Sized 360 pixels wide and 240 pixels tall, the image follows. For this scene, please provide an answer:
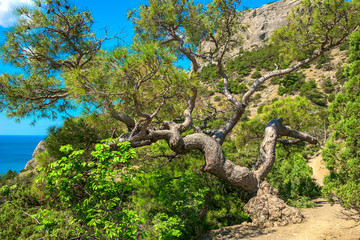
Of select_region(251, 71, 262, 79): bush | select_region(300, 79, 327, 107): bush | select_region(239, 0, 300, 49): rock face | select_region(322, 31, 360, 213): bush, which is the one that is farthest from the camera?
select_region(239, 0, 300, 49): rock face

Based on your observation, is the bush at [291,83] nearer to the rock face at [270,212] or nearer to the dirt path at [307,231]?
the dirt path at [307,231]

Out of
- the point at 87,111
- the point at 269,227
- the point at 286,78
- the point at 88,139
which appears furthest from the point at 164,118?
the point at 286,78

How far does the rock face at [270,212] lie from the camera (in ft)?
15.8

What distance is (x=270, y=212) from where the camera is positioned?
4898mm

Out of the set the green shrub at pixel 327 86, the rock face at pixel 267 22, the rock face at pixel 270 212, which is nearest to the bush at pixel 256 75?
the green shrub at pixel 327 86

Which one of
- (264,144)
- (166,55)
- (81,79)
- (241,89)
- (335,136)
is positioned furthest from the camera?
(241,89)

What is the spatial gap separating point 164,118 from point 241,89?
92.1ft

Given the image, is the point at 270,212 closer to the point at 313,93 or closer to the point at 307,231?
the point at 307,231

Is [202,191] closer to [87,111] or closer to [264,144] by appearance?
[264,144]

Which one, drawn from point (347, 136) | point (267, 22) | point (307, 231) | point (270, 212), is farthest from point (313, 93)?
point (267, 22)

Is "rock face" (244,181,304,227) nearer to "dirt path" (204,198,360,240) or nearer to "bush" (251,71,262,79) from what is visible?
"dirt path" (204,198,360,240)

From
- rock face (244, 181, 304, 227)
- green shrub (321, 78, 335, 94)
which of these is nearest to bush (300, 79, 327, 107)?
green shrub (321, 78, 335, 94)

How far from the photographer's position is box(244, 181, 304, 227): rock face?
4.82m

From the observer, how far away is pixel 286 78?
35.0 metres
